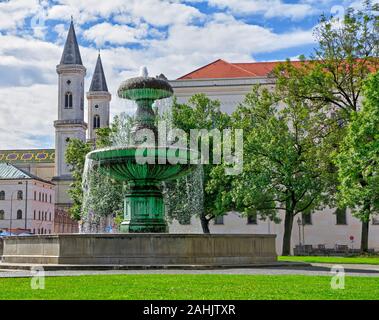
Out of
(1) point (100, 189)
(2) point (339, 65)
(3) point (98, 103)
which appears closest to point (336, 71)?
(2) point (339, 65)

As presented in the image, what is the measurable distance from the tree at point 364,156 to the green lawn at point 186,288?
47.6ft

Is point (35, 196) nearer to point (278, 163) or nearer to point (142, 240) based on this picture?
point (278, 163)

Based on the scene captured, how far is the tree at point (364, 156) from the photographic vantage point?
27.8 meters

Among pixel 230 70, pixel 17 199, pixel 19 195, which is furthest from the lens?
pixel 19 195

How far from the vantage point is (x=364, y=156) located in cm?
2798

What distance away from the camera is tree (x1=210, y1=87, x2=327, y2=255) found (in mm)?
34062

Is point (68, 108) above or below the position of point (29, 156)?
above

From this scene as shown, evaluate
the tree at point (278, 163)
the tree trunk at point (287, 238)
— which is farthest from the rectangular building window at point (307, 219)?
the tree trunk at point (287, 238)

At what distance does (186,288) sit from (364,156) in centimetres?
1848

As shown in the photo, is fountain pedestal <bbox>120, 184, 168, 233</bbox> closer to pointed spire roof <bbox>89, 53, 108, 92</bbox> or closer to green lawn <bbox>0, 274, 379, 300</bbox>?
green lawn <bbox>0, 274, 379, 300</bbox>

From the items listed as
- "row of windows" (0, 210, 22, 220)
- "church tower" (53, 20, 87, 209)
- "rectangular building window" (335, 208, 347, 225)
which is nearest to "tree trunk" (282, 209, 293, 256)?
"rectangular building window" (335, 208, 347, 225)

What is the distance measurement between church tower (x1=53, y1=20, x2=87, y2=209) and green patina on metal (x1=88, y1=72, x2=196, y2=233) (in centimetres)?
10285

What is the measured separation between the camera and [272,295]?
10.4 meters
